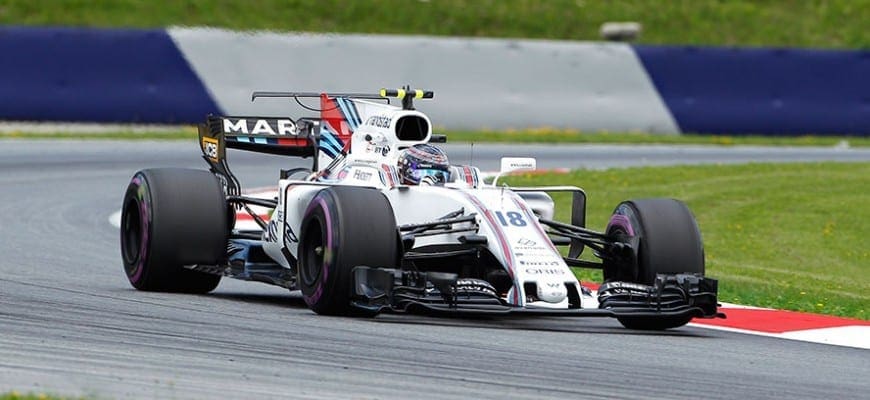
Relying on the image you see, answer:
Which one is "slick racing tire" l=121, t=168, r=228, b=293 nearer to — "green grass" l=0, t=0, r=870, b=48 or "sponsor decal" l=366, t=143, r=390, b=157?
"sponsor decal" l=366, t=143, r=390, b=157

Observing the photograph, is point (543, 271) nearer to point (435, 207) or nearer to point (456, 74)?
point (435, 207)

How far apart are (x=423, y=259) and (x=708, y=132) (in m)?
19.1

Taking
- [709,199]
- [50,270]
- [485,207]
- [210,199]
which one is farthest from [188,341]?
[709,199]

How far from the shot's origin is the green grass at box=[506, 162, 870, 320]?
1302 centimetres

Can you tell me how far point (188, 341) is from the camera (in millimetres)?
8617

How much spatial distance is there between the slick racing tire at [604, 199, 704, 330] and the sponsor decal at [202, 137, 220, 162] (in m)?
3.51

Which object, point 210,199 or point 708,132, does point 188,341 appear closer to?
point 210,199

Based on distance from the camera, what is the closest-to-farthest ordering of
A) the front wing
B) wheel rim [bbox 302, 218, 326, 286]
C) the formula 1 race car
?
the front wing → the formula 1 race car → wheel rim [bbox 302, 218, 326, 286]

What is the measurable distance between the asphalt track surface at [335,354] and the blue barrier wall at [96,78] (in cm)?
1295

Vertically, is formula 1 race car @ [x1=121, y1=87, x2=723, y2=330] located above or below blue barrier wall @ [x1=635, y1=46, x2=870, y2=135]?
below

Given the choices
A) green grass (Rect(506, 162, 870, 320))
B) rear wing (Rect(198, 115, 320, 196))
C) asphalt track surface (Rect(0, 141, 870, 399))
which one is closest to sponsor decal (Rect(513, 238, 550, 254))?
asphalt track surface (Rect(0, 141, 870, 399))

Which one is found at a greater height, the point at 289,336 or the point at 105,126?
the point at 105,126

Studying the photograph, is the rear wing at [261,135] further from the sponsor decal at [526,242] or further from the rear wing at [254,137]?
the sponsor decal at [526,242]

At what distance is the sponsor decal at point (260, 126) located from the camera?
1265 centimetres
